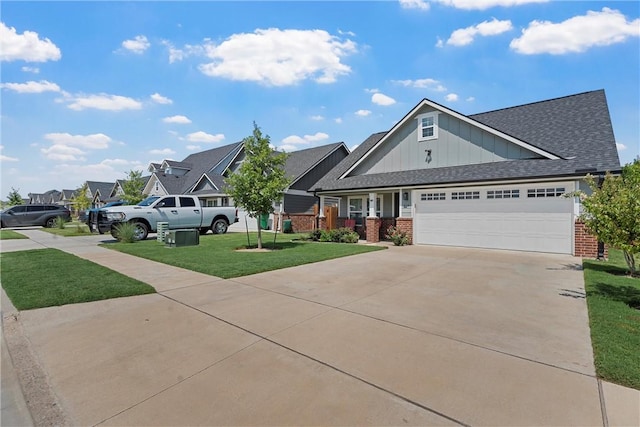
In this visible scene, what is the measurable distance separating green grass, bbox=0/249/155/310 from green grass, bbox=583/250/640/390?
6.99 m

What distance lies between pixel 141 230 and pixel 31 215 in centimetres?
1800

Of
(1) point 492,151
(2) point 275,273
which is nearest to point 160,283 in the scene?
(2) point 275,273

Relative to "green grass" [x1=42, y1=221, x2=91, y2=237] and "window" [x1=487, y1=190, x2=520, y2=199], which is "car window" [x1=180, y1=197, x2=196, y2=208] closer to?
"green grass" [x1=42, y1=221, x2=91, y2=237]

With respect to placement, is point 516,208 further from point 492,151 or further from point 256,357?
point 256,357

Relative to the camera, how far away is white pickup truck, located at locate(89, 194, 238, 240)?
14.7 metres

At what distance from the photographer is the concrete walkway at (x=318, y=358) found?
2537mm

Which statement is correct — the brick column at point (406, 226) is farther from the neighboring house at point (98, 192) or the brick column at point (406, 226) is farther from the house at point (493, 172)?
the neighboring house at point (98, 192)

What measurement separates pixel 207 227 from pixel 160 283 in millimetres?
12147

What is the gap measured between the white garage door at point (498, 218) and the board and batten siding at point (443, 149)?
5.65 feet

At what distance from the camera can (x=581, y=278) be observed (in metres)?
Result: 7.45

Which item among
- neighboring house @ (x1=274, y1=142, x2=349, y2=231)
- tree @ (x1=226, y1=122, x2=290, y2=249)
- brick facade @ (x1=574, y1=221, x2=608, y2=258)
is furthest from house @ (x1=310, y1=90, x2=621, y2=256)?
neighboring house @ (x1=274, y1=142, x2=349, y2=231)

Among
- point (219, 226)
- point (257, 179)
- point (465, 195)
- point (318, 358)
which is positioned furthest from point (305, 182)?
point (318, 358)

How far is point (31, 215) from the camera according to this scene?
25484 millimetres

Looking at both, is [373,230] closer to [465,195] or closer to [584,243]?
[465,195]
